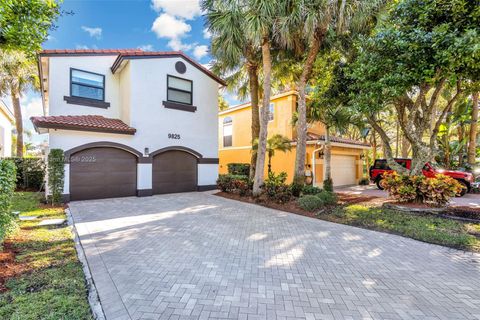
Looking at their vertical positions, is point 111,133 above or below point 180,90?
below

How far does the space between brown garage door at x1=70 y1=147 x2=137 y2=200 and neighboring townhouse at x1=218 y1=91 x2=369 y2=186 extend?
9.72 metres

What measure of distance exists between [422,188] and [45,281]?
11.5m

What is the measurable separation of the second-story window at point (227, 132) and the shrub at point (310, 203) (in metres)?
13.0

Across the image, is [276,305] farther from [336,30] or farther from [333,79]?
[336,30]

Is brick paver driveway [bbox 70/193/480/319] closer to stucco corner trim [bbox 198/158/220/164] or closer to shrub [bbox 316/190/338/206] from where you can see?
shrub [bbox 316/190/338/206]

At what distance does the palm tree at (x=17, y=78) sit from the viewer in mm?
15798

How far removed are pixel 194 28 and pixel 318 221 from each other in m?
12.6

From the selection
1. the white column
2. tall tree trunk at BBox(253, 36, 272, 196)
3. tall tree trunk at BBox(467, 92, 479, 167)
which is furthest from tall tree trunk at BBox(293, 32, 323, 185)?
tall tree trunk at BBox(467, 92, 479, 167)

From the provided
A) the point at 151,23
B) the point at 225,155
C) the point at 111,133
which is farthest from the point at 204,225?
the point at 225,155

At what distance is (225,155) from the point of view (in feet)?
72.1

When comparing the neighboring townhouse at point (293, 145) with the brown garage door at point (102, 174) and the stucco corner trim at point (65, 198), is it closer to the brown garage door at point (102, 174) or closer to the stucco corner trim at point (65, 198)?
the brown garage door at point (102, 174)

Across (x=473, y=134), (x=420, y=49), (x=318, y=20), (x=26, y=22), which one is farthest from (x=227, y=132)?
(x=473, y=134)

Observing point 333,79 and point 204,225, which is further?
point 333,79

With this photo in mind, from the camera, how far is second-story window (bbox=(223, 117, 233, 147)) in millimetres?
21516
